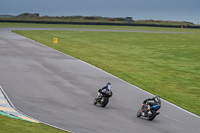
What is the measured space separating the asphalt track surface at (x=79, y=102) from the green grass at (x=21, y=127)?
2.10 ft

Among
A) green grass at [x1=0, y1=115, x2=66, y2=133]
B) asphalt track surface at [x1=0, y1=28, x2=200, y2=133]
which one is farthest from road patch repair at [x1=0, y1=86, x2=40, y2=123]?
green grass at [x1=0, y1=115, x2=66, y2=133]

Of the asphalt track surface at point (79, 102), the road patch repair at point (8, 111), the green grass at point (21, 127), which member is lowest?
the asphalt track surface at point (79, 102)

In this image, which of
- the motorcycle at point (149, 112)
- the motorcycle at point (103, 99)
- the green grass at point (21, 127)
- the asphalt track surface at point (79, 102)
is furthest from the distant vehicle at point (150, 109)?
the green grass at point (21, 127)

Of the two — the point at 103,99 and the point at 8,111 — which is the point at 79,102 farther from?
the point at 8,111

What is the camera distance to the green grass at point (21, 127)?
12.2 metres

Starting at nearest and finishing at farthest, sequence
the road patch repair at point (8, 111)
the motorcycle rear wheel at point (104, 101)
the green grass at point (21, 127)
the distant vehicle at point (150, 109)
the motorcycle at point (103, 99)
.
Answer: the green grass at point (21, 127) < the road patch repair at point (8, 111) < the distant vehicle at point (150, 109) < the motorcycle at point (103, 99) < the motorcycle rear wheel at point (104, 101)

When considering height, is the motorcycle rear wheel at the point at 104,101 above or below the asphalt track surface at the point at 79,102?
above

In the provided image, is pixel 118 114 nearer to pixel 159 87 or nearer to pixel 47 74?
pixel 159 87

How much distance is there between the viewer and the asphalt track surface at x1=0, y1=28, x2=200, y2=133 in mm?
14570

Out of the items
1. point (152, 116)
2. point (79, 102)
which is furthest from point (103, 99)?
point (152, 116)

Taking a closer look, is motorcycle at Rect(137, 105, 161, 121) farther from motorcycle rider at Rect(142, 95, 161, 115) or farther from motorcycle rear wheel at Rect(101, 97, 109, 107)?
motorcycle rear wheel at Rect(101, 97, 109, 107)

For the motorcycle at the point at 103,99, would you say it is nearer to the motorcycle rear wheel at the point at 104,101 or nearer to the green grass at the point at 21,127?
the motorcycle rear wheel at the point at 104,101

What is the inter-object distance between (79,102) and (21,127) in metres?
5.35

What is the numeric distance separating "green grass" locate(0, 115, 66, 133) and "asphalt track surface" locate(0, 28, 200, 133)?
64 cm
